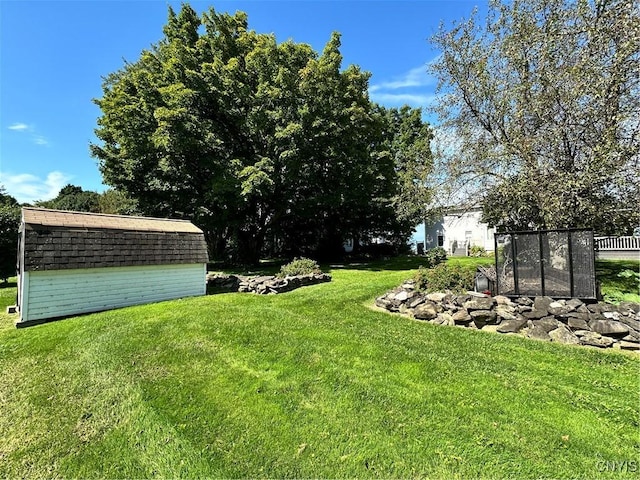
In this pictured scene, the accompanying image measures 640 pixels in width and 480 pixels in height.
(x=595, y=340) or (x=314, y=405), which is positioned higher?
(x=595, y=340)

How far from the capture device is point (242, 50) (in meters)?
16.1

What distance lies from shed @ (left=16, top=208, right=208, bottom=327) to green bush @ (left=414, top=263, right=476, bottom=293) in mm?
6528

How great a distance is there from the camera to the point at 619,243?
17109mm

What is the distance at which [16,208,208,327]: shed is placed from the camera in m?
6.88

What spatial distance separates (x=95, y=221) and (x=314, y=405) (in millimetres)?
8009

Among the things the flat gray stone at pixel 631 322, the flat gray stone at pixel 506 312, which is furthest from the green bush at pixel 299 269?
the flat gray stone at pixel 631 322

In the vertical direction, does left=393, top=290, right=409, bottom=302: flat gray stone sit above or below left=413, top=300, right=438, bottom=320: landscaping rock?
above

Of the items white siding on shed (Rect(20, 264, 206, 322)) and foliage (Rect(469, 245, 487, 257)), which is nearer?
white siding on shed (Rect(20, 264, 206, 322))

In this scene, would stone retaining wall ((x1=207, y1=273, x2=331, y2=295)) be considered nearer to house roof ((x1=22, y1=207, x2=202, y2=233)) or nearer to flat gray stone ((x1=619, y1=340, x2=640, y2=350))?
house roof ((x1=22, y1=207, x2=202, y2=233))

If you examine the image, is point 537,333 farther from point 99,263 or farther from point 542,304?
point 99,263

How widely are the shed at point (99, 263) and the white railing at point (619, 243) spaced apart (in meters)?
20.3

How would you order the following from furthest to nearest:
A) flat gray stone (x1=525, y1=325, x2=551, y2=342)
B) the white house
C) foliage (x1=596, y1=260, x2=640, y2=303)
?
the white house < foliage (x1=596, y1=260, x2=640, y2=303) < flat gray stone (x1=525, y1=325, x2=551, y2=342)

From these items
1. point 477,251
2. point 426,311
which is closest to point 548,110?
point 426,311

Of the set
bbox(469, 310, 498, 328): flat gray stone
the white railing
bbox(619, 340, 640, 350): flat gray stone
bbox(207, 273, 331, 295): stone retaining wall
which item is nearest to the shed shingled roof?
bbox(207, 273, 331, 295): stone retaining wall
